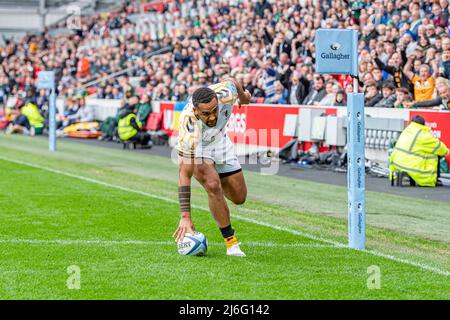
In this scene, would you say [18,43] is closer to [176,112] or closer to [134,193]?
[176,112]

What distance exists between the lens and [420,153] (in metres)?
17.0

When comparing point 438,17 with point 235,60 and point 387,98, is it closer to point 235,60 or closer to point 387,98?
point 387,98

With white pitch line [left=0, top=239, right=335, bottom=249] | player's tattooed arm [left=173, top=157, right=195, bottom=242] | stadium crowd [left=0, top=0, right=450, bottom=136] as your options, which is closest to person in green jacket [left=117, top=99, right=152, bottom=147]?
stadium crowd [left=0, top=0, right=450, bottom=136]

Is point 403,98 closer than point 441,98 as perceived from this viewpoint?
No

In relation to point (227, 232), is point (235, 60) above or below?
above

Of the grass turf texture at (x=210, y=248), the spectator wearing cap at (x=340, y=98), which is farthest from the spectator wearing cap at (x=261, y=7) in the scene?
the grass turf texture at (x=210, y=248)

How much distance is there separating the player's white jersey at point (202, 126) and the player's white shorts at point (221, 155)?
0.03m

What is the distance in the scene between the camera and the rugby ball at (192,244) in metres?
9.49

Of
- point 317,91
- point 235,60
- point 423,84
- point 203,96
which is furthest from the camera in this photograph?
point 235,60

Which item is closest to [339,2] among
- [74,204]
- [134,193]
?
[134,193]

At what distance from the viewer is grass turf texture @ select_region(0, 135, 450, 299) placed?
800 cm

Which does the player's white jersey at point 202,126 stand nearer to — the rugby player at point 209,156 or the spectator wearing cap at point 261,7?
the rugby player at point 209,156

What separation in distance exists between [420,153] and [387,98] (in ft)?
11.3

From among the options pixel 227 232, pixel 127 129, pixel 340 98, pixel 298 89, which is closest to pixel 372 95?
pixel 340 98
